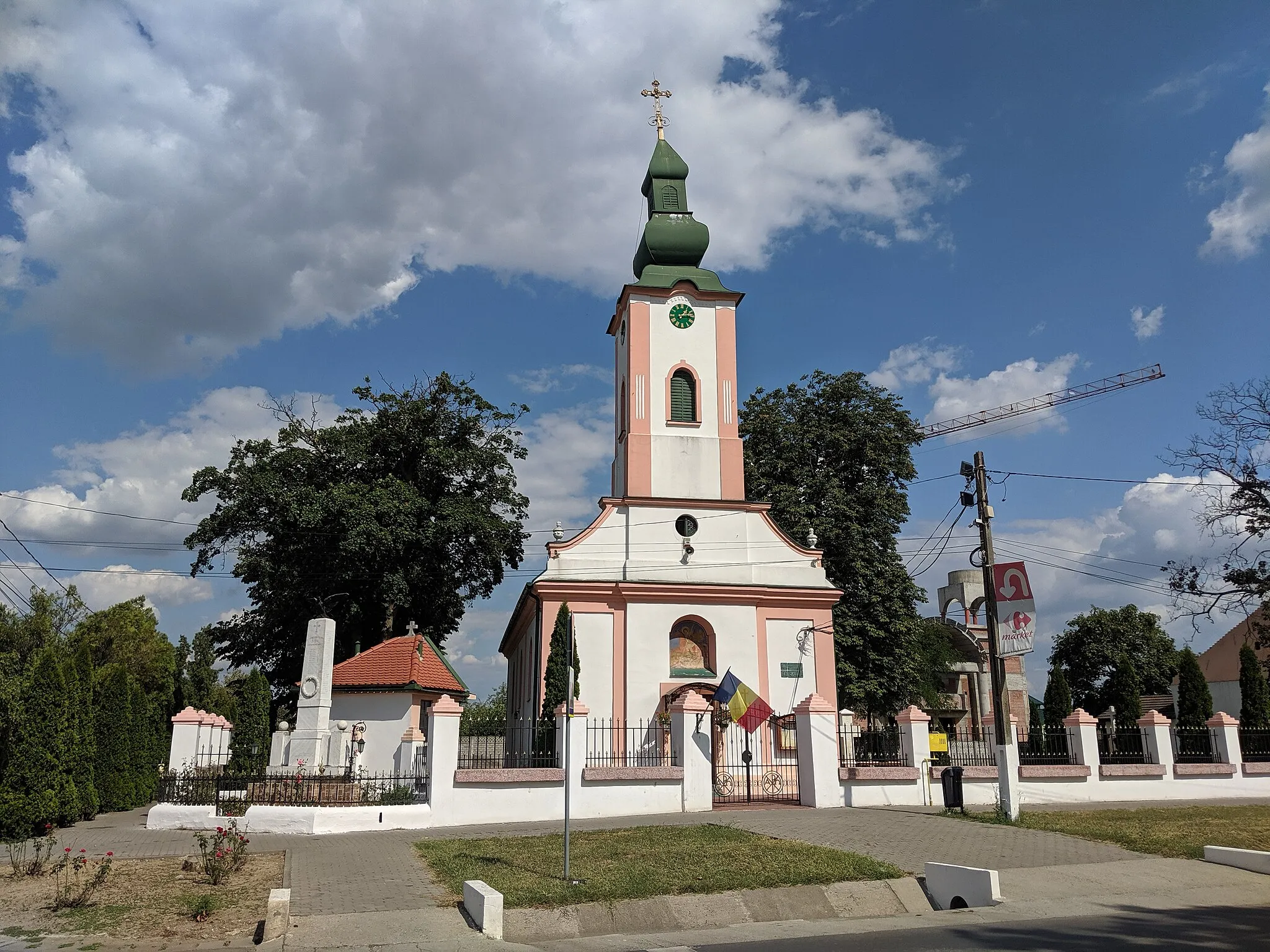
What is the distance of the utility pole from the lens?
16969mm

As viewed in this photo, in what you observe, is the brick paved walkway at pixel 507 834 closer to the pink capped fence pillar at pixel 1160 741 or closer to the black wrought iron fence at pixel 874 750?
the black wrought iron fence at pixel 874 750

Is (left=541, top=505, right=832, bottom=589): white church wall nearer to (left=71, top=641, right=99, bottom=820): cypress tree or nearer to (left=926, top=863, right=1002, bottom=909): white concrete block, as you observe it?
(left=71, top=641, right=99, bottom=820): cypress tree

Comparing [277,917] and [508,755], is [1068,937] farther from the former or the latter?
[508,755]

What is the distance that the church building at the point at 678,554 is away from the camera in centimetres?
2555

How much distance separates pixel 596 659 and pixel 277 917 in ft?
53.9

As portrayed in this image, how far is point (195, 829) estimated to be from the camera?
1688 centimetres

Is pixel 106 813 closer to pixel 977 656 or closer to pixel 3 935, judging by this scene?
pixel 3 935

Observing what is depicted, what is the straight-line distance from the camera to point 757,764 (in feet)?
76.8

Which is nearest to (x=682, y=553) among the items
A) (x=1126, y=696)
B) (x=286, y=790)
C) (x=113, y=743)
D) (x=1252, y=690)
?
(x=286, y=790)

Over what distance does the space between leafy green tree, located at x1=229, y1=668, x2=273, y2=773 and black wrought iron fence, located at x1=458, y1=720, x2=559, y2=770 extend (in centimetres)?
486

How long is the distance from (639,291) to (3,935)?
23.4m

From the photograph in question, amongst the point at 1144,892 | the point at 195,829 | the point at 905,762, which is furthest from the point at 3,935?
the point at 905,762

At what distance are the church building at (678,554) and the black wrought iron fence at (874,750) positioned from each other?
2.26m

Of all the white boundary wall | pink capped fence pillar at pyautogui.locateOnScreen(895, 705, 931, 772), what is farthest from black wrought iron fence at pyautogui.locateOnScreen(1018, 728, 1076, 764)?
pink capped fence pillar at pyautogui.locateOnScreen(895, 705, 931, 772)
